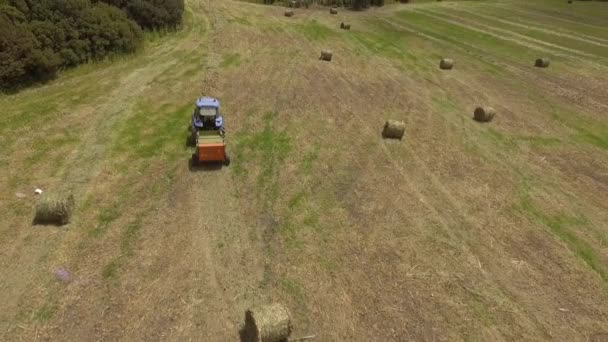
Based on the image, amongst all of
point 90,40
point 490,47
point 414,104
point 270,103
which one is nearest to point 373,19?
point 490,47

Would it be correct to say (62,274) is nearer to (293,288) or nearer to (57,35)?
(293,288)

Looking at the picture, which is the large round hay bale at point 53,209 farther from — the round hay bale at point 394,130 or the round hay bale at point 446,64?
Answer: the round hay bale at point 446,64

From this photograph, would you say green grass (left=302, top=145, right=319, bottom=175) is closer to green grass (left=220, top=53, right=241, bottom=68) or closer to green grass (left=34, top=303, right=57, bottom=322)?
green grass (left=34, top=303, right=57, bottom=322)

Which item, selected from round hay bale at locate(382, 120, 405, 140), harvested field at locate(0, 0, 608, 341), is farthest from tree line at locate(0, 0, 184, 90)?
round hay bale at locate(382, 120, 405, 140)

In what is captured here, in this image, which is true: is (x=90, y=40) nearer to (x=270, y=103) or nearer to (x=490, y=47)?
(x=270, y=103)

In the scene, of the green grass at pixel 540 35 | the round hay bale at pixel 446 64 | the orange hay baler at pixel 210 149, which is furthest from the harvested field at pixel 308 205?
the green grass at pixel 540 35

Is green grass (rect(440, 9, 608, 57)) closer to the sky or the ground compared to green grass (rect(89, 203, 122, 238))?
closer to the sky
